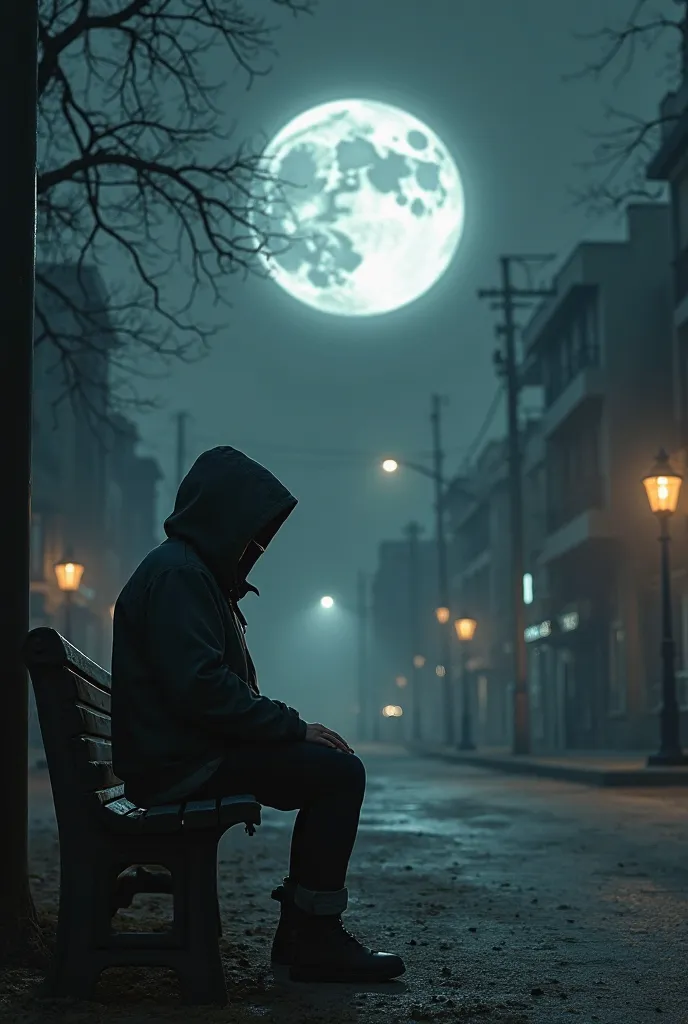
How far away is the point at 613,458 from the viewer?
38.4m

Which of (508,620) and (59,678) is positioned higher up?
(508,620)

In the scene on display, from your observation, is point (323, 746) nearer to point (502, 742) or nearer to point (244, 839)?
point (244, 839)

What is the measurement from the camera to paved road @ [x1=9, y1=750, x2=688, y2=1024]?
462 cm

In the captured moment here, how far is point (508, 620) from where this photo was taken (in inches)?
2537

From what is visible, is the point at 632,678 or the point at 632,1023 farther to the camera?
the point at 632,678

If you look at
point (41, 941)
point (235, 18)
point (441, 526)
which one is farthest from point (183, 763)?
point (441, 526)

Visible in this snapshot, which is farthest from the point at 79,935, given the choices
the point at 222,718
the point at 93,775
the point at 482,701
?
the point at 482,701

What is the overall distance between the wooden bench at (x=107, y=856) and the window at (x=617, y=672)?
34.3 meters

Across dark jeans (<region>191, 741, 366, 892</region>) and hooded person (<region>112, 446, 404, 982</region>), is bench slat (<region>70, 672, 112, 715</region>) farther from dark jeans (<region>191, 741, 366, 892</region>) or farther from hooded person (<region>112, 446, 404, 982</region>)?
dark jeans (<region>191, 741, 366, 892</region>)

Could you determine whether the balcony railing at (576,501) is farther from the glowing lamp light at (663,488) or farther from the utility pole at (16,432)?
the utility pole at (16,432)

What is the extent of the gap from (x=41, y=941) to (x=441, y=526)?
47.8 m

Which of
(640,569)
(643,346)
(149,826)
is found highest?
(643,346)

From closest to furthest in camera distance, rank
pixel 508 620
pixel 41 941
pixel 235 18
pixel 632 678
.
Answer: pixel 41 941 → pixel 235 18 → pixel 632 678 → pixel 508 620

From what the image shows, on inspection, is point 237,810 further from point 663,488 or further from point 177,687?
point 663,488
